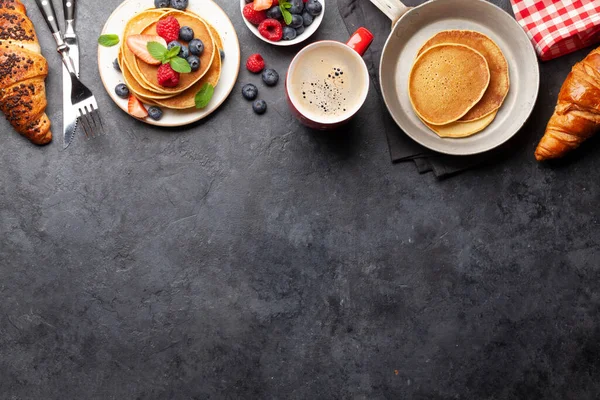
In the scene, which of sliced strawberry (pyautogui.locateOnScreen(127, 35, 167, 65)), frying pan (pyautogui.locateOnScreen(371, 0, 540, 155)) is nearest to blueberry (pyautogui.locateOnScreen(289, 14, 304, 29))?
frying pan (pyautogui.locateOnScreen(371, 0, 540, 155))

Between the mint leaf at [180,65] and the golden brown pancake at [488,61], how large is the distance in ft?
3.34

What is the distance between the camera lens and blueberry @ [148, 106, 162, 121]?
2119 millimetres

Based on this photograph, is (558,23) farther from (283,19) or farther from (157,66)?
(157,66)

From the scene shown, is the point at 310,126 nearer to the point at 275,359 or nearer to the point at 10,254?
the point at 275,359

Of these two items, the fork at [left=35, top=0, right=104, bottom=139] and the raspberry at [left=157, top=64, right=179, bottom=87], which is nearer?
the raspberry at [left=157, top=64, right=179, bottom=87]

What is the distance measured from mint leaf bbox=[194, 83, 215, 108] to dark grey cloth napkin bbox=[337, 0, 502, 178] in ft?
2.29

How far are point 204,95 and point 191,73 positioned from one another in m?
0.11

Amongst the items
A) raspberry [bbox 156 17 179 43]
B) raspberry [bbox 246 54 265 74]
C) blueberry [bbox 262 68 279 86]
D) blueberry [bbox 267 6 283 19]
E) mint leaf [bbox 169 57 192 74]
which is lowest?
blueberry [bbox 262 68 279 86]

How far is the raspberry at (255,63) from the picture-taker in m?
2.19

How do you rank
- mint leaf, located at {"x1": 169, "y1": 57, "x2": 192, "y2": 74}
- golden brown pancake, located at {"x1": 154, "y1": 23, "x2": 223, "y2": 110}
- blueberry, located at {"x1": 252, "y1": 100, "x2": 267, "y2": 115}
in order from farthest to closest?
blueberry, located at {"x1": 252, "y1": 100, "x2": 267, "y2": 115} → golden brown pancake, located at {"x1": 154, "y1": 23, "x2": 223, "y2": 110} → mint leaf, located at {"x1": 169, "y1": 57, "x2": 192, "y2": 74}

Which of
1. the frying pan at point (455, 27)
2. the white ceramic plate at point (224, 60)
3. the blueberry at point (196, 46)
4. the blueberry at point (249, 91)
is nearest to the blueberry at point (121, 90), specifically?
the white ceramic plate at point (224, 60)

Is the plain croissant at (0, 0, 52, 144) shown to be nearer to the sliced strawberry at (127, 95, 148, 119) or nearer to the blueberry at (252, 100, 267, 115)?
the sliced strawberry at (127, 95, 148, 119)

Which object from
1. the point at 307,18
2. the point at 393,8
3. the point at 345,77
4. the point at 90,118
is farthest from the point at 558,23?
the point at 90,118

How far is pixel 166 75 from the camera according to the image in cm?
201
